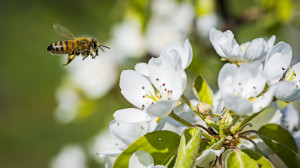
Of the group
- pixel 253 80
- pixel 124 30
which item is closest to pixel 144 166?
pixel 253 80

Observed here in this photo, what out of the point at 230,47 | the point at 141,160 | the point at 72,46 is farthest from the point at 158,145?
the point at 72,46

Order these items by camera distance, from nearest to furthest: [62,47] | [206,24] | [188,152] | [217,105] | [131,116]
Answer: [188,152]
[131,116]
[217,105]
[62,47]
[206,24]

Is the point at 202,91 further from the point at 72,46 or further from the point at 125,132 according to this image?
the point at 72,46

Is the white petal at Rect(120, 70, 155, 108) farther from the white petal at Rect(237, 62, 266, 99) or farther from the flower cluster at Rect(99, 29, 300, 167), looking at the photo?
the white petal at Rect(237, 62, 266, 99)

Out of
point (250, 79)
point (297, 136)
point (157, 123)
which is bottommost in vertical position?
point (297, 136)

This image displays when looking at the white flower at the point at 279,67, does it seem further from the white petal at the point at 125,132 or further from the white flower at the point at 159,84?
the white petal at the point at 125,132

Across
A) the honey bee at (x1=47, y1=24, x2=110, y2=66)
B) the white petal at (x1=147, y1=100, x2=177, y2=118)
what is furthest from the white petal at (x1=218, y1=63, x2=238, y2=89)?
the honey bee at (x1=47, y1=24, x2=110, y2=66)
